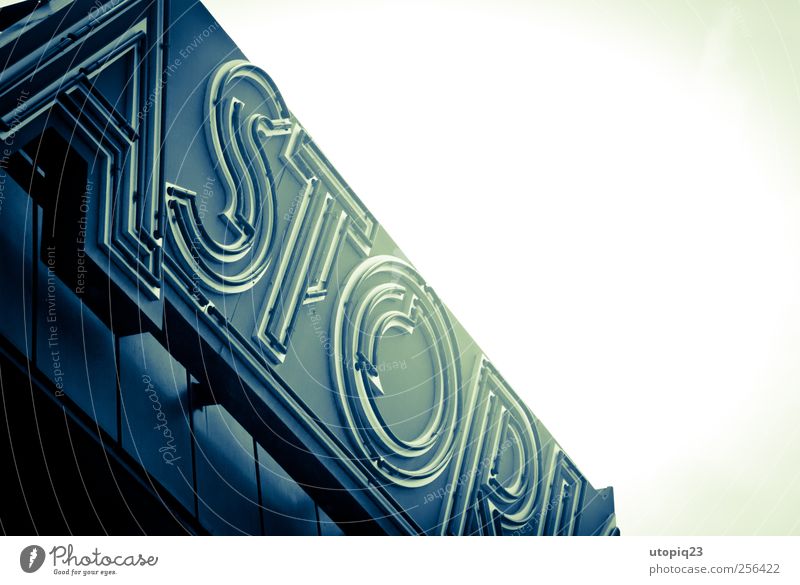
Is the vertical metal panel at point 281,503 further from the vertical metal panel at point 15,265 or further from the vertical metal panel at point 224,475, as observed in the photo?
the vertical metal panel at point 15,265

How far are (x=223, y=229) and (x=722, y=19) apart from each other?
5.83ft

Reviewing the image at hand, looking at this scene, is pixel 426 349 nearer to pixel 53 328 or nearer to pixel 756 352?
pixel 756 352

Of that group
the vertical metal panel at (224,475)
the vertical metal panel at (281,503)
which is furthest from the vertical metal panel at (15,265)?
the vertical metal panel at (281,503)

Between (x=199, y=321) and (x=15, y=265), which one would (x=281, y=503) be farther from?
(x=15, y=265)

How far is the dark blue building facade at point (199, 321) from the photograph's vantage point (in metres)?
2.26

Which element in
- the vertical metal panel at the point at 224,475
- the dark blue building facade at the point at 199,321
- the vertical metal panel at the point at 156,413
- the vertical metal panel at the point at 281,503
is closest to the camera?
the dark blue building facade at the point at 199,321

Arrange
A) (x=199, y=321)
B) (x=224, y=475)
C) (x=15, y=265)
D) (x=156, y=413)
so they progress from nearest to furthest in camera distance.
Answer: (x=15, y=265)
(x=199, y=321)
(x=156, y=413)
(x=224, y=475)

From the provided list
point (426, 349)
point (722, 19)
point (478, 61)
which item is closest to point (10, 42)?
point (478, 61)

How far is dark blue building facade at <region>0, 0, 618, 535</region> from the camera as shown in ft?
7.42

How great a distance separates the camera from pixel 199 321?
8.25ft

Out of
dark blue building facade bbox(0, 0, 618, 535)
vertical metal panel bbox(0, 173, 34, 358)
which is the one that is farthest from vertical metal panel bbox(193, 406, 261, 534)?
vertical metal panel bbox(0, 173, 34, 358)

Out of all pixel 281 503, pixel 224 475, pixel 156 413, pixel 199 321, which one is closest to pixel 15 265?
pixel 199 321

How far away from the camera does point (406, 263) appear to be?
10.8 feet

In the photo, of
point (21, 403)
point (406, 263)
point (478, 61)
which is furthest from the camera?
point (406, 263)
